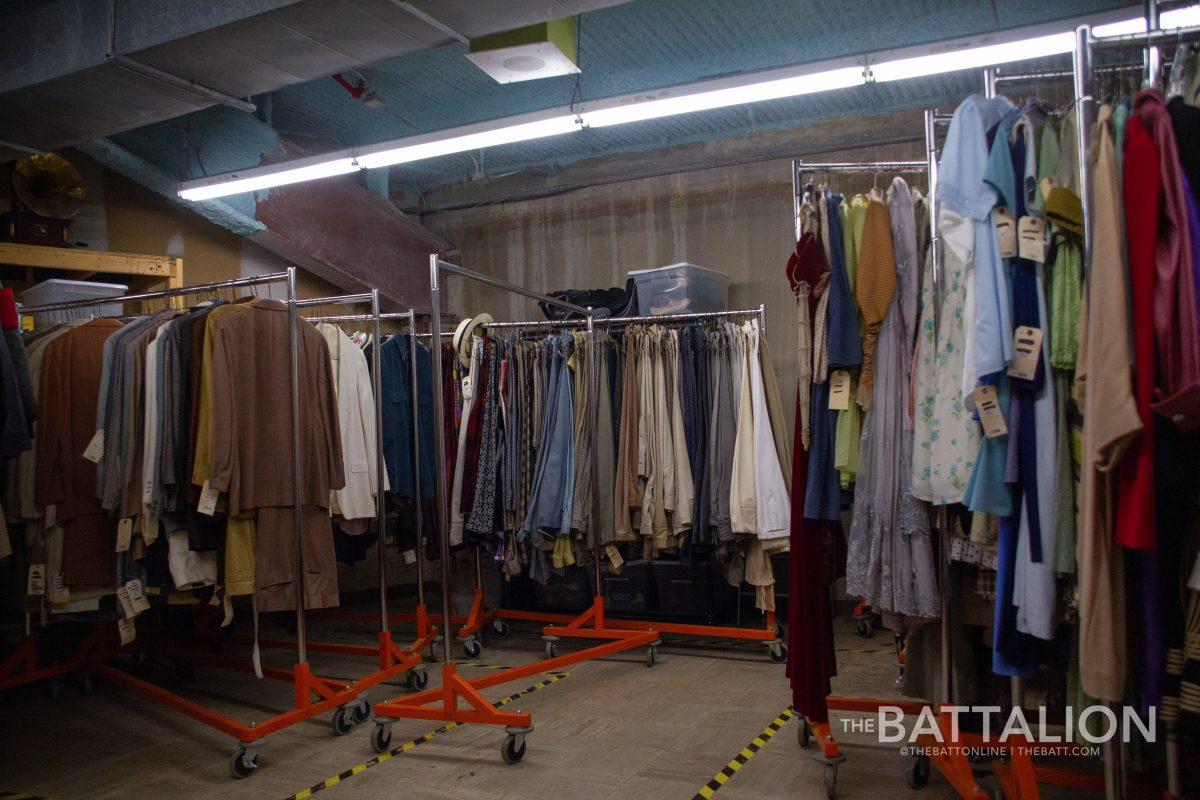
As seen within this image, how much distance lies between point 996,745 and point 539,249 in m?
5.41

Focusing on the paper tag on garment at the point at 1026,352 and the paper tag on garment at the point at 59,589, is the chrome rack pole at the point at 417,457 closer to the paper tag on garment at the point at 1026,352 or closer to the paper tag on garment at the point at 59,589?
the paper tag on garment at the point at 59,589

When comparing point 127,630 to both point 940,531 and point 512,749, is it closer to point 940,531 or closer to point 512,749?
point 512,749

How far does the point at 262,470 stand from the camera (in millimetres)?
3527

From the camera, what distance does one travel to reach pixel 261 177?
5402 millimetres

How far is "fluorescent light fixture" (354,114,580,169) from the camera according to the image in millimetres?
4484

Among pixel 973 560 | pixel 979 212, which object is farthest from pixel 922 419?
pixel 979 212

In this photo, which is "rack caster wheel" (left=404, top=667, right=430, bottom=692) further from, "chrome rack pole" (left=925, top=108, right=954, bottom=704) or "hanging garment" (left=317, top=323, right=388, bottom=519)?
"chrome rack pole" (left=925, top=108, right=954, bottom=704)

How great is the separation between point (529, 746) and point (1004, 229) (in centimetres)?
272

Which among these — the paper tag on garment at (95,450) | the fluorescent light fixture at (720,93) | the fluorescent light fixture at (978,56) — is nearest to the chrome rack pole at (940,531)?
the fluorescent light fixture at (720,93)

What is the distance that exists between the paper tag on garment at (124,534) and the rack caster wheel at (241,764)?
982mm

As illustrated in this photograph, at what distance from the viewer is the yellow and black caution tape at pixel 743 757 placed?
302 cm

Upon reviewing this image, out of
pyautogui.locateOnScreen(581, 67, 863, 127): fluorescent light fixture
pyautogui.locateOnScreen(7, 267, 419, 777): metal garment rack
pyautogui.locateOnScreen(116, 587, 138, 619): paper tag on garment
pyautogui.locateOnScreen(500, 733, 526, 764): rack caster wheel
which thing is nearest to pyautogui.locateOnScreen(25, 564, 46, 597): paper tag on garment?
pyautogui.locateOnScreen(116, 587, 138, 619): paper tag on garment

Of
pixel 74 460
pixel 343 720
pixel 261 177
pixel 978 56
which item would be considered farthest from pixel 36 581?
pixel 978 56

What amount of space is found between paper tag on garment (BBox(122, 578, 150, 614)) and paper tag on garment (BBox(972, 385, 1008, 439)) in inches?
131
